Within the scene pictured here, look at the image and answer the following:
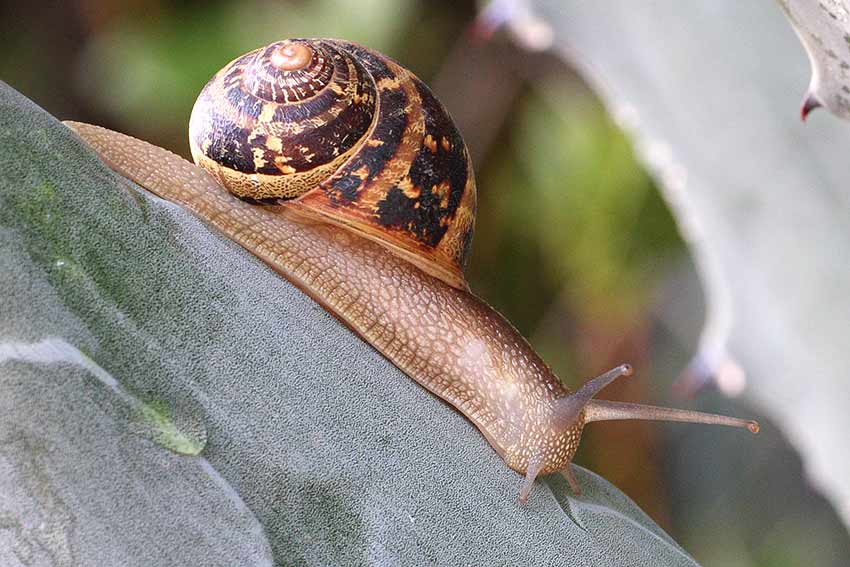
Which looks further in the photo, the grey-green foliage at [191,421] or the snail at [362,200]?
the snail at [362,200]

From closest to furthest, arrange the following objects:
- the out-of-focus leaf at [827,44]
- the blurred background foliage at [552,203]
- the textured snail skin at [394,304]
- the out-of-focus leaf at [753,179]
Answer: the out-of-focus leaf at [827,44] < the textured snail skin at [394,304] < the out-of-focus leaf at [753,179] < the blurred background foliage at [552,203]

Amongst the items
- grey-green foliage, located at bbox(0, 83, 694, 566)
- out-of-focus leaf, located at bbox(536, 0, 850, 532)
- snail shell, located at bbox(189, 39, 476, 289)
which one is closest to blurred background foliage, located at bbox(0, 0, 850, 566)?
out-of-focus leaf, located at bbox(536, 0, 850, 532)

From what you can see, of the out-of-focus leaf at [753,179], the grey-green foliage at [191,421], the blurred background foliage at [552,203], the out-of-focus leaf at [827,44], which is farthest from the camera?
the blurred background foliage at [552,203]

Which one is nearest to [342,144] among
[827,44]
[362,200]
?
[362,200]

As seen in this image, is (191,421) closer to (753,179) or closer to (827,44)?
(827,44)

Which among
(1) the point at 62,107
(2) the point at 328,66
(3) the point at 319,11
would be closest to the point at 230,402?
(2) the point at 328,66

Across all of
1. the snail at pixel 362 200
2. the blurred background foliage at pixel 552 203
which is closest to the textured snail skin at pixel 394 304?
the snail at pixel 362 200

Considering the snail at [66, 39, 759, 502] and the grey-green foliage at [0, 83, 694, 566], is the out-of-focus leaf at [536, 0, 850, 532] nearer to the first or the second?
the snail at [66, 39, 759, 502]

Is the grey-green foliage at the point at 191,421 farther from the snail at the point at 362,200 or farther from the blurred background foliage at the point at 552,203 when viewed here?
the blurred background foliage at the point at 552,203
